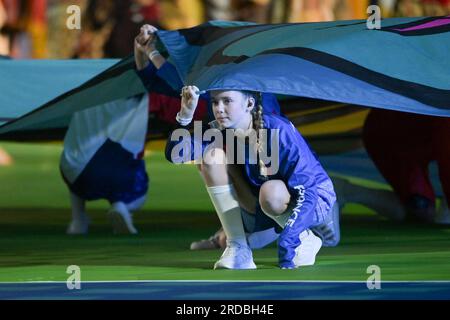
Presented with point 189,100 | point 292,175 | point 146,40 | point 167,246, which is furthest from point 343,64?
point 167,246

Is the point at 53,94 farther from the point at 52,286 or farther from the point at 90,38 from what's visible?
the point at 90,38

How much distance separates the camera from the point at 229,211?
3594 mm

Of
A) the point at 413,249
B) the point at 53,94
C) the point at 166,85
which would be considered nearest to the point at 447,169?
the point at 413,249

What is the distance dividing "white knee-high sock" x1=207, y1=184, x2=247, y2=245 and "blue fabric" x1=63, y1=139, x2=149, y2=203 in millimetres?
1101

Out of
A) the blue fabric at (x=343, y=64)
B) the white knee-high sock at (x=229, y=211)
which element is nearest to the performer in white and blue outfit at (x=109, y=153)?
the blue fabric at (x=343, y=64)

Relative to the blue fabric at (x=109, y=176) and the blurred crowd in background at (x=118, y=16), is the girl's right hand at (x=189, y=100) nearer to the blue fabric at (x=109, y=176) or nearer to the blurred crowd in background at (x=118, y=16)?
the blue fabric at (x=109, y=176)

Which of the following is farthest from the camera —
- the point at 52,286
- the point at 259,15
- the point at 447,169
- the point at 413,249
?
the point at 259,15

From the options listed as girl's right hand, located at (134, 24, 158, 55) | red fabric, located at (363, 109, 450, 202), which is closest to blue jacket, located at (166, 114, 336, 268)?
girl's right hand, located at (134, 24, 158, 55)

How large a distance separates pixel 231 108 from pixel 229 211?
310 mm

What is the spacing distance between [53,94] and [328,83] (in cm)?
152

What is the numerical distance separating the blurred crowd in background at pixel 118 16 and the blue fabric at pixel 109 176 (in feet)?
13.6

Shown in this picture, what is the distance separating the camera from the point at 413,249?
406cm

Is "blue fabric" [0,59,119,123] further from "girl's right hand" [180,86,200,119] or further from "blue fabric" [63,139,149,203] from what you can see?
"girl's right hand" [180,86,200,119]

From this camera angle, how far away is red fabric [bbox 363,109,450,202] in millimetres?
4879
